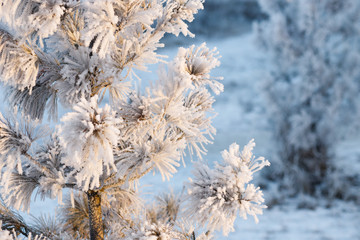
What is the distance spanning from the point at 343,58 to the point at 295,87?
73 centimetres

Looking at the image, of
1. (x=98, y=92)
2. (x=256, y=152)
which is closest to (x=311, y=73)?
(x=256, y=152)

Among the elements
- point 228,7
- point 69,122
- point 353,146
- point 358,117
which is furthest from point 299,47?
point 228,7

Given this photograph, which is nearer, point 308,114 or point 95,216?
point 95,216

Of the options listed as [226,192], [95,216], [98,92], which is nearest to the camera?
[226,192]

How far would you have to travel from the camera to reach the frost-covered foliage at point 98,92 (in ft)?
3.88

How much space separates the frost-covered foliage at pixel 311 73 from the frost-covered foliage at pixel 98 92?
4067 millimetres

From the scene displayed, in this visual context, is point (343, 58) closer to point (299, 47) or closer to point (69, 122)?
point (299, 47)

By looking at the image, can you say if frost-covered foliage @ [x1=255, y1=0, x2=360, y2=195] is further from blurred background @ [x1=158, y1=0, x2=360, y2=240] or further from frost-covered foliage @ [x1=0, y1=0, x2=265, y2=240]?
frost-covered foliage @ [x1=0, y1=0, x2=265, y2=240]

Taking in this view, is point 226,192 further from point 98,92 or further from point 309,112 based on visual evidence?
point 309,112

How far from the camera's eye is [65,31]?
4.86 feet

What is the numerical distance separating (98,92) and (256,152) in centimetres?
626

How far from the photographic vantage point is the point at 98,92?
1583 millimetres

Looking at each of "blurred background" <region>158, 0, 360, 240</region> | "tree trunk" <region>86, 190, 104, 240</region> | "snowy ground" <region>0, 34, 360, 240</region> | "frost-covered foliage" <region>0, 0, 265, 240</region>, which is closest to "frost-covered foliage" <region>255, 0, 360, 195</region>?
"blurred background" <region>158, 0, 360, 240</region>

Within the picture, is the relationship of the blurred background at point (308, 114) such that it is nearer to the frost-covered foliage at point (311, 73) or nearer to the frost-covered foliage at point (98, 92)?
the frost-covered foliage at point (311, 73)
